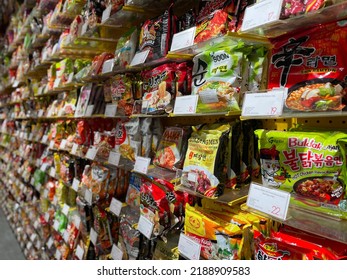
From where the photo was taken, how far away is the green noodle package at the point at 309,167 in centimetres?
88

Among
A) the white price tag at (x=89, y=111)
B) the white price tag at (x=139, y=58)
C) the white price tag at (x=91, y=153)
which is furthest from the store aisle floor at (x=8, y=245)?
the white price tag at (x=139, y=58)

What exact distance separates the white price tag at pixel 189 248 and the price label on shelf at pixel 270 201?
1.22 feet

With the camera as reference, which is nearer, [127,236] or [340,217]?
[340,217]

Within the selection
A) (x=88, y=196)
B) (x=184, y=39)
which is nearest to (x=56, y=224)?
(x=88, y=196)

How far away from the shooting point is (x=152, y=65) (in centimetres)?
167

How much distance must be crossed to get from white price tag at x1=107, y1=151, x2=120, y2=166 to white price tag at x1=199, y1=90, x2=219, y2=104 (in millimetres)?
842

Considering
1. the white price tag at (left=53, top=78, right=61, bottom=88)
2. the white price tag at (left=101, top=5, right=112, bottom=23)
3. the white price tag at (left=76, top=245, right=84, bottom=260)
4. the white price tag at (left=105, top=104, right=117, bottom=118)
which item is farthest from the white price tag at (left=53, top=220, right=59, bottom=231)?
the white price tag at (left=101, top=5, right=112, bottom=23)

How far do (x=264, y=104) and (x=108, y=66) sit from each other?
1227 millimetres

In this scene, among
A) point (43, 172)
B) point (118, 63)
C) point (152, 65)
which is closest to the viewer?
point (152, 65)

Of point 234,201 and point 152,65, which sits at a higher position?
point 152,65

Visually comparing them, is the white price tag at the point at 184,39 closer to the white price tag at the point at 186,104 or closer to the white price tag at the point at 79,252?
the white price tag at the point at 186,104
